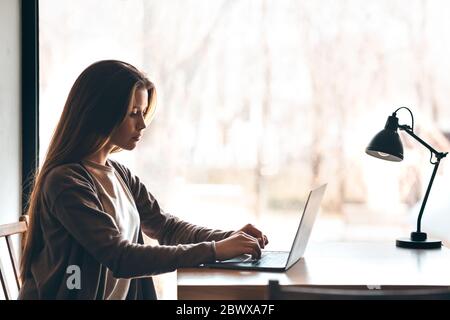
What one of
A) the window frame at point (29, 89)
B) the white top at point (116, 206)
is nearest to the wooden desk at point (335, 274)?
the white top at point (116, 206)

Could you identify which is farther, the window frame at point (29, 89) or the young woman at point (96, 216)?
the window frame at point (29, 89)

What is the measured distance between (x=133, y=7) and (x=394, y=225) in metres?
1.32

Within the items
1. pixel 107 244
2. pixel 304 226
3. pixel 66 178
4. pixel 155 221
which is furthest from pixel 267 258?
pixel 66 178

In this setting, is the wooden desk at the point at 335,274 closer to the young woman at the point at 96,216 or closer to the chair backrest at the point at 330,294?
the young woman at the point at 96,216

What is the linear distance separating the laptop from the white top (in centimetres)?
24

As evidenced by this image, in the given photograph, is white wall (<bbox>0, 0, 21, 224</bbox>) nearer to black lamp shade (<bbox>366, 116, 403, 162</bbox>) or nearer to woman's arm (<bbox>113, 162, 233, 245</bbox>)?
woman's arm (<bbox>113, 162, 233, 245</bbox>)

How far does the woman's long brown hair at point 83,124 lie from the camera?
67.5 inches

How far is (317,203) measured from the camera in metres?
1.92

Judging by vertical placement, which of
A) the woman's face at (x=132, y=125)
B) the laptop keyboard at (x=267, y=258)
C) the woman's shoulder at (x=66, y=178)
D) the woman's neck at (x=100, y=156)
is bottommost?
the laptop keyboard at (x=267, y=258)

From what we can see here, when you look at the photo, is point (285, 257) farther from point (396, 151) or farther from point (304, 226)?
point (396, 151)

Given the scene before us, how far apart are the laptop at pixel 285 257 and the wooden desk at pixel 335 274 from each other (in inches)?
0.8

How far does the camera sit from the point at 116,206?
179 cm
